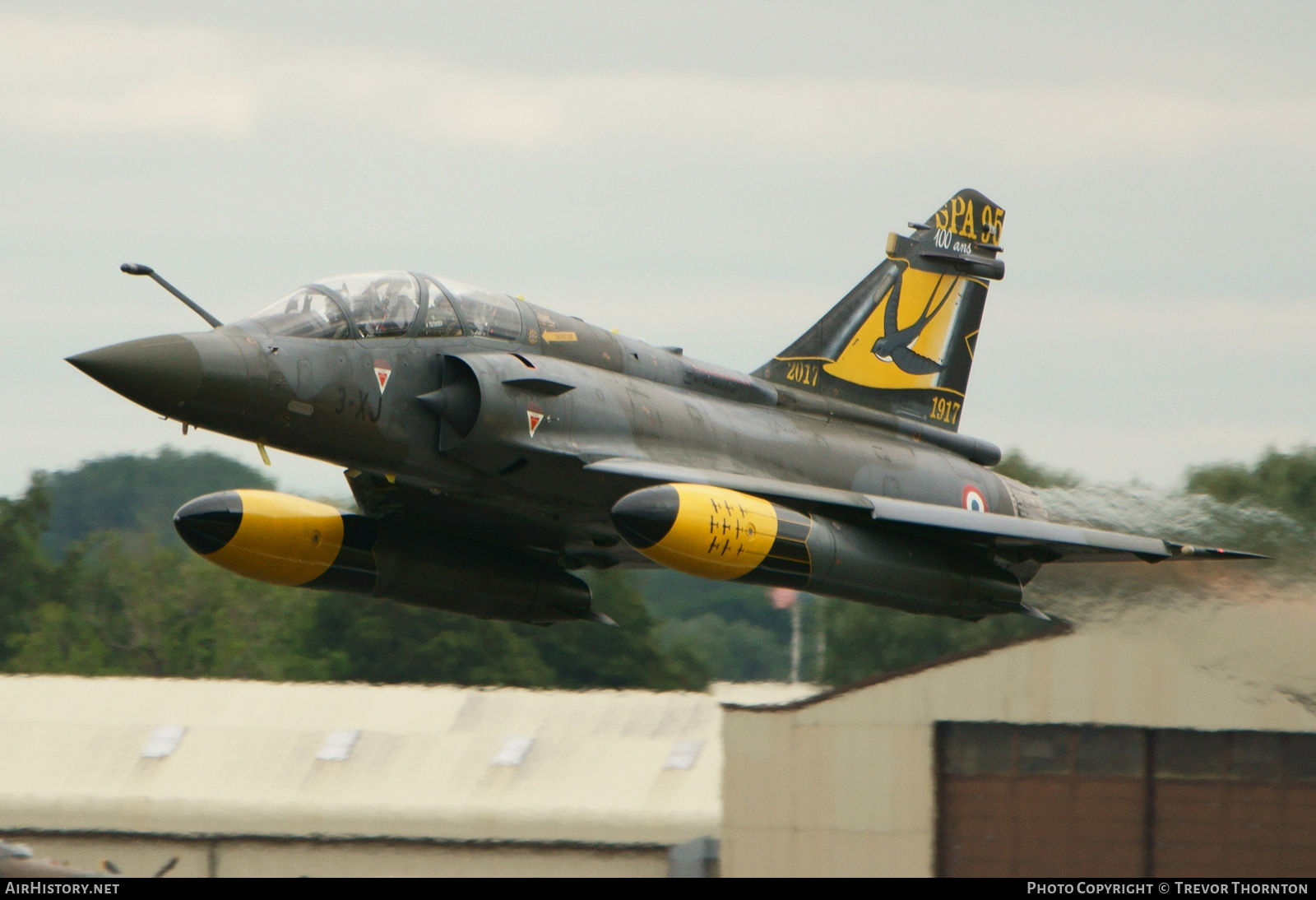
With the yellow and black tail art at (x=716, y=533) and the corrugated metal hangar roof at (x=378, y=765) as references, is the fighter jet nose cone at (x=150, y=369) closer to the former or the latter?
the yellow and black tail art at (x=716, y=533)

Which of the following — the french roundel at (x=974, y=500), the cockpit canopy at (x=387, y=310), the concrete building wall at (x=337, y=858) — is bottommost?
the concrete building wall at (x=337, y=858)

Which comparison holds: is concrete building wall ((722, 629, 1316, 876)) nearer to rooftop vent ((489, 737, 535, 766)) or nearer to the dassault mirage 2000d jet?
rooftop vent ((489, 737, 535, 766))

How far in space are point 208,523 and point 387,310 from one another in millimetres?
2718

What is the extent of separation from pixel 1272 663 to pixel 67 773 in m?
Answer: 15.5

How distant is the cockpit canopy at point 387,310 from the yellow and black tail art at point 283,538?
7.62 ft

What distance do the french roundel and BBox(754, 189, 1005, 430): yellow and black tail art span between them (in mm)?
1082

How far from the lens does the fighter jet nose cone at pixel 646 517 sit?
40.7ft

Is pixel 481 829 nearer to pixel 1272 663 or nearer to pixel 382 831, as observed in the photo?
pixel 382 831

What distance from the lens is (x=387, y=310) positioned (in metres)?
13.2

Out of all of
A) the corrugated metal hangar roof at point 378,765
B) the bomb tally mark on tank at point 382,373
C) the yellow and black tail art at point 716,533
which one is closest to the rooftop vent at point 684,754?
the corrugated metal hangar roof at point 378,765

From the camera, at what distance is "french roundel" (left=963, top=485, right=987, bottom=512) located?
633 inches

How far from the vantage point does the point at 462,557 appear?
50.7 feet

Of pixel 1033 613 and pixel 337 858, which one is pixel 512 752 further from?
pixel 1033 613

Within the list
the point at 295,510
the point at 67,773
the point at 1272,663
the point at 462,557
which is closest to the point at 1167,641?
the point at 1272,663
